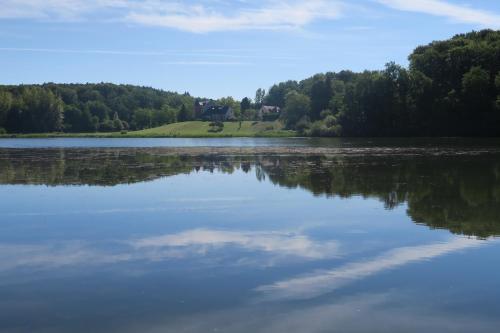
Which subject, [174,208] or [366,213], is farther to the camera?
[174,208]

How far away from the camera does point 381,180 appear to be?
2341cm

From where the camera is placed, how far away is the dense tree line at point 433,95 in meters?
77.3

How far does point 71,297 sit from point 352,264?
192 inches

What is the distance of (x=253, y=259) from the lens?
10.6 m

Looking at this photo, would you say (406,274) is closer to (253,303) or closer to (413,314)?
(413,314)

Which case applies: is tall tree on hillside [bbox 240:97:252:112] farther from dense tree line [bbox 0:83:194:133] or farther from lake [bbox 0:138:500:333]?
lake [bbox 0:138:500:333]

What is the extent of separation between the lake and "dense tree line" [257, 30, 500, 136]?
201 feet

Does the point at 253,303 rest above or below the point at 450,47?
below

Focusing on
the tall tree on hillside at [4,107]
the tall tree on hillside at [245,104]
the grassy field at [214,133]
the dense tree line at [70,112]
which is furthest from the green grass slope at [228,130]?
the tall tree on hillside at [245,104]

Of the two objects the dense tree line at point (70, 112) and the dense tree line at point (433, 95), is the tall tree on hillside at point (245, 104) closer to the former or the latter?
the dense tree line at point (70, 112)

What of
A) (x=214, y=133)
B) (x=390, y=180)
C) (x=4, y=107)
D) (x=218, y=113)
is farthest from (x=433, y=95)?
(x=4, y=107)

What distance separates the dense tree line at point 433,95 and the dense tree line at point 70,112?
8088 cm

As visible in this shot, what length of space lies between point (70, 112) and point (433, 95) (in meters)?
113

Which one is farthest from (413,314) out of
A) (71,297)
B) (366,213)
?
(366,213)
